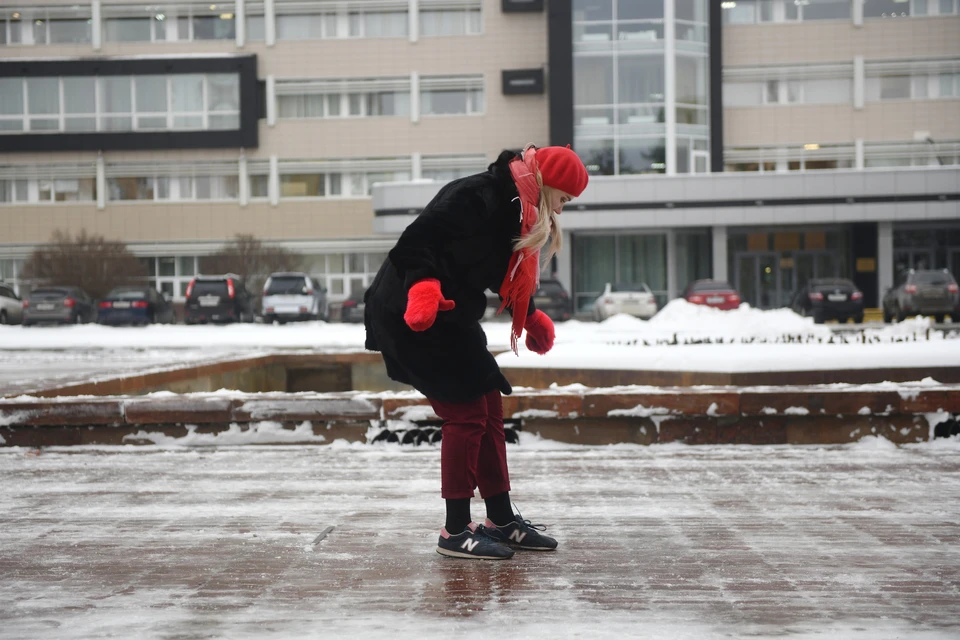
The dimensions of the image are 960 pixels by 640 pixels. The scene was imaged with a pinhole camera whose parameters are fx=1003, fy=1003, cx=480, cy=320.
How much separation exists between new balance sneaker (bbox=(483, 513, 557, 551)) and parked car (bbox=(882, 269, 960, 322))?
27.3 metres

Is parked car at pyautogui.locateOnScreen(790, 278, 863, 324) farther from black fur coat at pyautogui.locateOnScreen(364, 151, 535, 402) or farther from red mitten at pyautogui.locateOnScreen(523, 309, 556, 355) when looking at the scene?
black fur coat at pyautogui.locateOnScreen(364, 151, 535, 402)

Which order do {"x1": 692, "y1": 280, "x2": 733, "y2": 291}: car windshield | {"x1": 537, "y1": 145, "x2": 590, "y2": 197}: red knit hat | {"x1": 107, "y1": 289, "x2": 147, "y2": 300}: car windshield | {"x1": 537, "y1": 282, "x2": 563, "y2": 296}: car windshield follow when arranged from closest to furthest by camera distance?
{"x1": 537, "y1": 145, "x2": 590, "y2": 197}: red knit hat
{"x1": 692, "y1": 280, "x2": 733, "y2": 291}: car windshield
{"x1": 537, "y1": 282, "x2": 563, "y2": 296}: car windshield
{"x1": 107, "y1": 289, "x2": 147, "y2": 300}: car windshield

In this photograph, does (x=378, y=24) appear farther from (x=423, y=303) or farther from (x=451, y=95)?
(x=423, y=303)

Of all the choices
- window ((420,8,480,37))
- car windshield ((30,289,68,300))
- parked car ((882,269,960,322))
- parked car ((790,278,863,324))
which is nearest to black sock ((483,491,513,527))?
parked car ((790,278,863,324))

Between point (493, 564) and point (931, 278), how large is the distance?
28.3 m

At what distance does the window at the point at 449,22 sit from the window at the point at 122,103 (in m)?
8.99

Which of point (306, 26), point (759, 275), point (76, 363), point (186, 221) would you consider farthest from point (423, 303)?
point (186, 221)

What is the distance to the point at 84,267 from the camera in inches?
1548

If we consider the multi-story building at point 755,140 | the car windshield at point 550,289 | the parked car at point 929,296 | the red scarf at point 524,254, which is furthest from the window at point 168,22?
the red scarf at point 524,254

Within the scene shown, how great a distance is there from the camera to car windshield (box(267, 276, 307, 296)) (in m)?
30.6

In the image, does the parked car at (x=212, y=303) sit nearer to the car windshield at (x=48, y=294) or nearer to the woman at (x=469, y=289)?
the car windshield at (x=48, y=294)

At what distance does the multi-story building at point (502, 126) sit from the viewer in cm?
4066

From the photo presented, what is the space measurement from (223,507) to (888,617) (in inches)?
117

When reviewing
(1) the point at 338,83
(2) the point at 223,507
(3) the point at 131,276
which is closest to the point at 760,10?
(1) the point at 338,83
